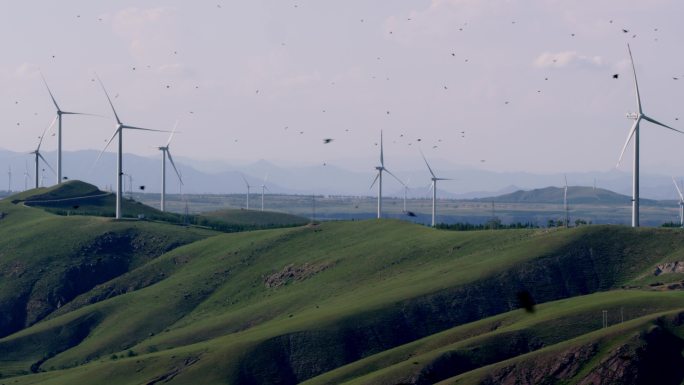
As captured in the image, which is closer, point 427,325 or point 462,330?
point 462,330

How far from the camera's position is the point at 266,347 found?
163375 mm

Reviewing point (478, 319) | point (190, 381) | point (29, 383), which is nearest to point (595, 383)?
point (478, 319)

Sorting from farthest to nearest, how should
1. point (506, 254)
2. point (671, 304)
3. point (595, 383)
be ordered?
point (506, 254) < point (671, 304) < point (595, 383)

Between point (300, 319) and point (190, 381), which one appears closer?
point (190, 381)

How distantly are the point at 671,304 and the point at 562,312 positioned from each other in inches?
474

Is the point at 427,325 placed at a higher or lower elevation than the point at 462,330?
lower

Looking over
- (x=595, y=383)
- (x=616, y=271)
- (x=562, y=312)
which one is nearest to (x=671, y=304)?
(x=562, y=312)

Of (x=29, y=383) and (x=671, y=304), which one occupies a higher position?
(x=671, y=304)

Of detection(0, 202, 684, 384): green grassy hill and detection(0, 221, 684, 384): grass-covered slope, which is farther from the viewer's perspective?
detection(0, 221, 684, 384): grass-covered slope

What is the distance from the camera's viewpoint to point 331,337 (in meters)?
164

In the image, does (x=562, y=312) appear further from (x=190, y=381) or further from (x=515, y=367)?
(x=190, y=381)

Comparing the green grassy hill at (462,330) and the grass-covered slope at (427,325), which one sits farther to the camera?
the grass-covered slope at (427,325)

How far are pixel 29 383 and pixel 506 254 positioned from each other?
69823 mm

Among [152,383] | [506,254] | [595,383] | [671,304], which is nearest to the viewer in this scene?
[595,383]
